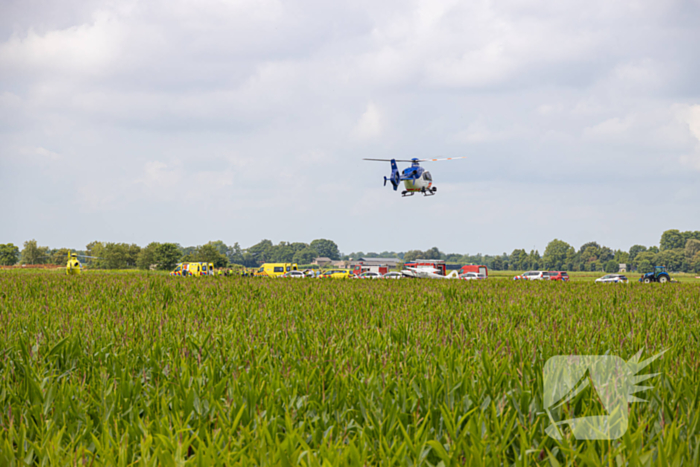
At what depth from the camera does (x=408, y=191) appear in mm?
60531

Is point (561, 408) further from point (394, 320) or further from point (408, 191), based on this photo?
point (408, 191)

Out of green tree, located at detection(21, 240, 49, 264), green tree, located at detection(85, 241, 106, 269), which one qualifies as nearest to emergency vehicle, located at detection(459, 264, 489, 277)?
green tree, located at detection(85, 241, 106, 269)

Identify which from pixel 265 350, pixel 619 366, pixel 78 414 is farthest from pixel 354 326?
pixel 78 414

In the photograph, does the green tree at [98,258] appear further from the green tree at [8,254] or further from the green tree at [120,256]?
the green tree at [8,254]

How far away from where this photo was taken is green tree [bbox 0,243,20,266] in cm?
15880

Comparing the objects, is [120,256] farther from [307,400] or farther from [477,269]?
[307,400]

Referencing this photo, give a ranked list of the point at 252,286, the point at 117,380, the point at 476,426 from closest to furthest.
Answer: the point at 476,426
the point at 117,380
the point at 252,286

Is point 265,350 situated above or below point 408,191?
below

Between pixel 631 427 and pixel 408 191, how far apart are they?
5736 cm

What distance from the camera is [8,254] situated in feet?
526

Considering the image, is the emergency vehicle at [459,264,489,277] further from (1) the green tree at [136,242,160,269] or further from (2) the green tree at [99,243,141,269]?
(2) the green tree at [99,243,141,269]
